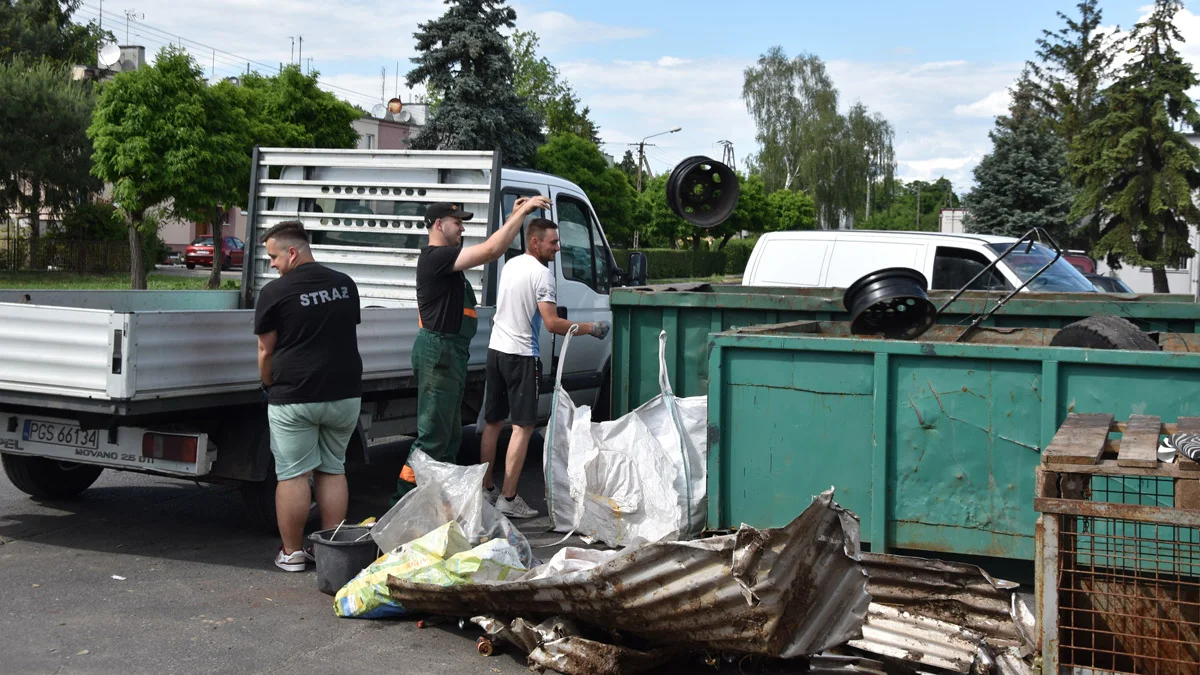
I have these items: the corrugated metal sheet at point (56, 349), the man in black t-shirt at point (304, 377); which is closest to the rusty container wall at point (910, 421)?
the man in black t-shirt at point (304, 377)

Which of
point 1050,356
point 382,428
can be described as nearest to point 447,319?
point 382,428

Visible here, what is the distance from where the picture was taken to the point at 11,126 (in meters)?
35.5

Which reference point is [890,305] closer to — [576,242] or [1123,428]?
[1123,428]

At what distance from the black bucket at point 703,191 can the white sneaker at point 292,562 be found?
4217 mm

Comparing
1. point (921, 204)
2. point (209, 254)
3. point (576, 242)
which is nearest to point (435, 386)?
point (576, 242)

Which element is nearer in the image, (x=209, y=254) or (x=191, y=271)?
(x=191, y=271)

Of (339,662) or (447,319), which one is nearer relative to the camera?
(339,662)

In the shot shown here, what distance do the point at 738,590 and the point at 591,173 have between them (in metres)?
38.9

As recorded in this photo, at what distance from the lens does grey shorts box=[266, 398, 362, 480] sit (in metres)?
5.79

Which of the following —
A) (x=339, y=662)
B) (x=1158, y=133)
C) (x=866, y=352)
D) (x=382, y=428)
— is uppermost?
(x=1158, y=133)

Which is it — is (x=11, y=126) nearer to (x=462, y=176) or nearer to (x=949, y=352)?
(x=462, y=176)

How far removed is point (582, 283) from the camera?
935 centimetres

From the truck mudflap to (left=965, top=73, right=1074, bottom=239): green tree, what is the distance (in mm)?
30525

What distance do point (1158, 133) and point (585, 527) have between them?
27448mm
